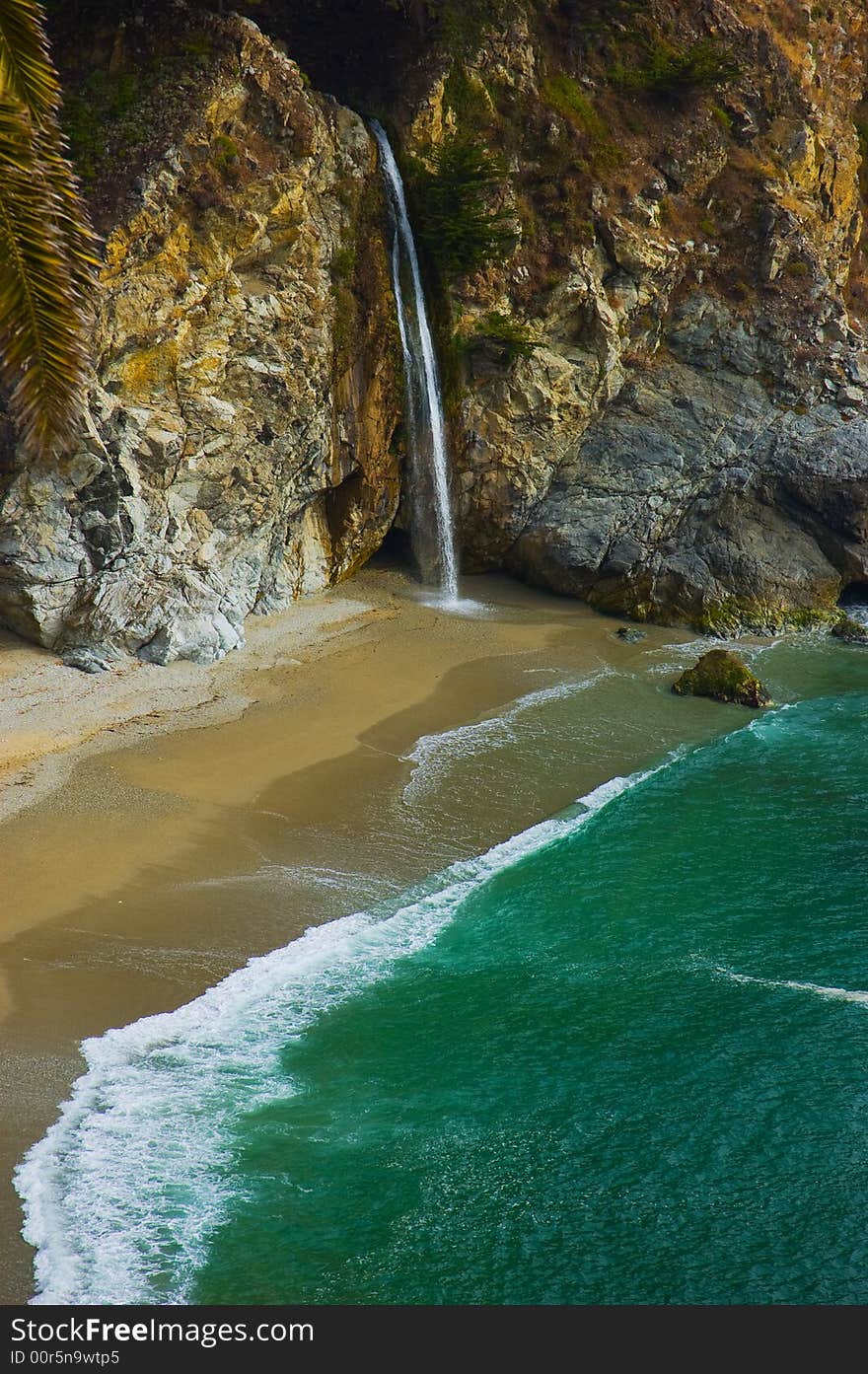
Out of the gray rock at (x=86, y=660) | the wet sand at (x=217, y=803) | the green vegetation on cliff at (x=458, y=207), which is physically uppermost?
the green vegetation on cliff at (x=458, y=207)

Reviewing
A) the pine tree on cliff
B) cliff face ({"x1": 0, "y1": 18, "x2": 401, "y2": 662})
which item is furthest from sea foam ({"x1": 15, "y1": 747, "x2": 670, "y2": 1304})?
cliff face ({"x1": 0, "y1": 18, "x2": 401, "y2": 662})

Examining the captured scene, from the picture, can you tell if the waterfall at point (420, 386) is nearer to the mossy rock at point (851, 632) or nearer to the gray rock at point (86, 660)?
the gray rock at point (86, 660)

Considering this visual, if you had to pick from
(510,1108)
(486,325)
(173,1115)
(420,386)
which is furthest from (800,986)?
(486,325)

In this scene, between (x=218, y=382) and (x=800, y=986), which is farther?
(x=218, y=382)

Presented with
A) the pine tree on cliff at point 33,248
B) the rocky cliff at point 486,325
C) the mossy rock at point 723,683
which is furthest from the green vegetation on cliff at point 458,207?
the pine tree on cliff at point 33,248

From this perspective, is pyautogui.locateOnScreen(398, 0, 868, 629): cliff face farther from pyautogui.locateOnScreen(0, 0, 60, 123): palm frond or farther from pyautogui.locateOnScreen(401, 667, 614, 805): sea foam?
pyautogui.locateOnScreen(0, 0, 60, 123): palm frond

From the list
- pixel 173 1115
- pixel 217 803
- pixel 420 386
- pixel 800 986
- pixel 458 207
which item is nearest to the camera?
pixel 173 1115

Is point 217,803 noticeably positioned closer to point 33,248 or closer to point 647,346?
point 33,248
